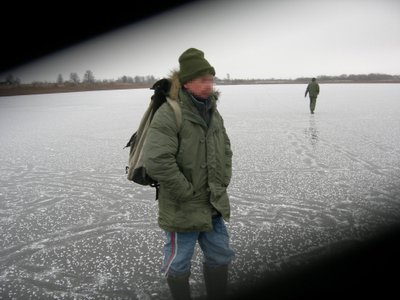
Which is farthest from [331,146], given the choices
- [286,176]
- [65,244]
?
[65,244]

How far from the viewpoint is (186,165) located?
219 cm

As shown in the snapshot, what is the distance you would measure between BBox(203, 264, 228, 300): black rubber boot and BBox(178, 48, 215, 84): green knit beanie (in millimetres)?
1300

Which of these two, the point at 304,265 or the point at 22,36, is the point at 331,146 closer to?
the point at 304,265

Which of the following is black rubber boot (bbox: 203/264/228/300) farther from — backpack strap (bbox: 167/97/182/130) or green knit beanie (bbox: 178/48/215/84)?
green knit beanie (bbox: 178/48/215/84)

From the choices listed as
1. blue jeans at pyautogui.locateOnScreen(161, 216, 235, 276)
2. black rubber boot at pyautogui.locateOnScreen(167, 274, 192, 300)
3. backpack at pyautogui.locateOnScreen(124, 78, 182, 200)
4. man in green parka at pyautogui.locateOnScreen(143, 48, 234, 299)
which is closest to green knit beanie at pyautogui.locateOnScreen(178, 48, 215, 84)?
man in green parka at pyautogui.locateOnScreen(143, 48, 234, 299)

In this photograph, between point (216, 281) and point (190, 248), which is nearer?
point (190, 248)

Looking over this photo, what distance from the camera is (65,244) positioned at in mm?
3441

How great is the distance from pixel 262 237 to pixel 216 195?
4.56 feet

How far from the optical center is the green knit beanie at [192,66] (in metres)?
2.17

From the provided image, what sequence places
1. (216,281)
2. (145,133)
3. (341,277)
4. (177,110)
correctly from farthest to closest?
(341,277)
(216,281)
(145,133)
(177,110)

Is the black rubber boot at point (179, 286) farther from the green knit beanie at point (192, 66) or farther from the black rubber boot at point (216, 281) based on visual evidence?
the green knit beanie at point (192, 66)

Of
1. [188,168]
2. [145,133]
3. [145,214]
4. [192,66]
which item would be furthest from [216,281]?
[145,214]

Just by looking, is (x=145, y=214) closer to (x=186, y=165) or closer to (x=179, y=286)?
(x=179, y=286)

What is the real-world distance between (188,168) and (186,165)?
0.08 ft
